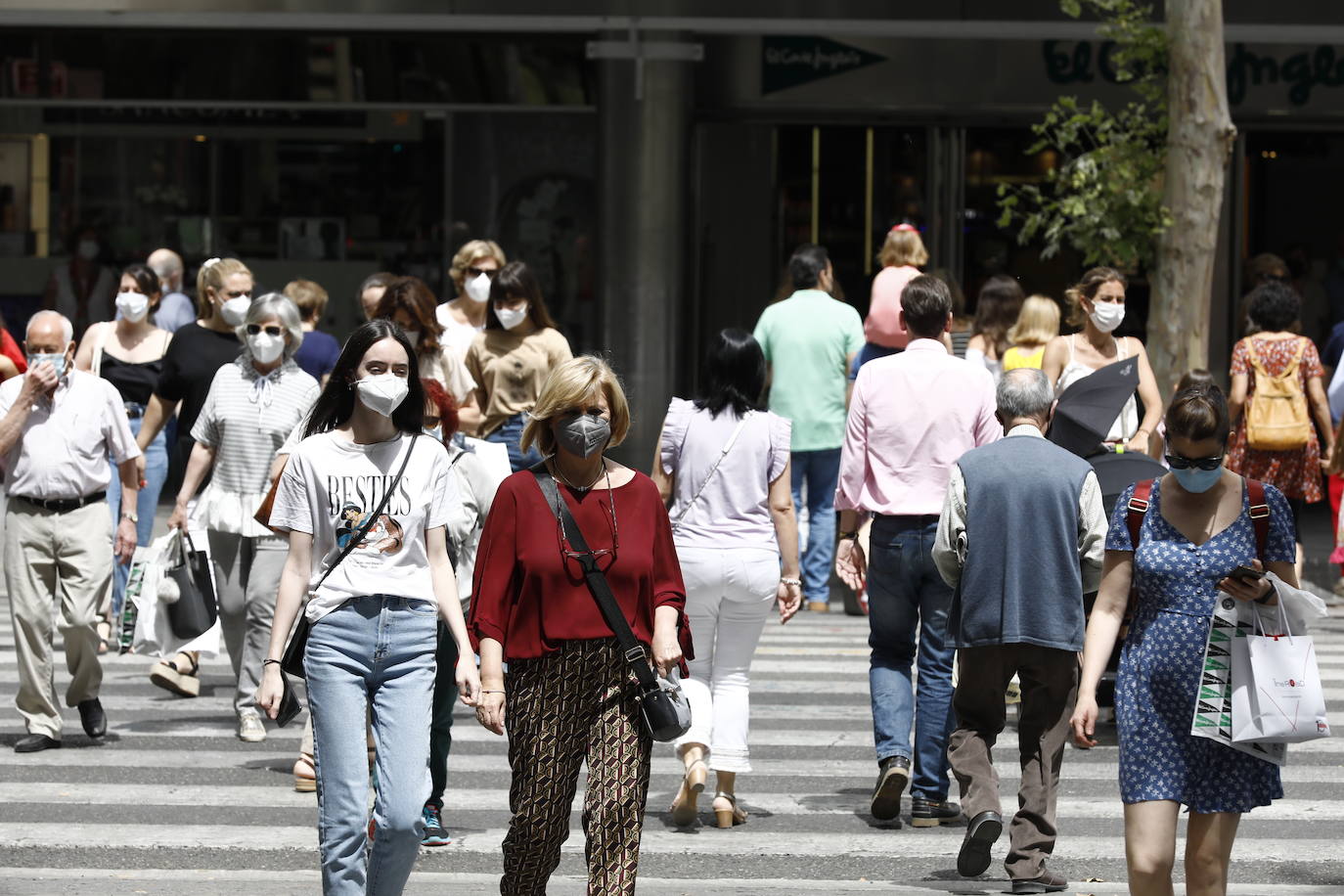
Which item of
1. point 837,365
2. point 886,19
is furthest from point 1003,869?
point 886,19

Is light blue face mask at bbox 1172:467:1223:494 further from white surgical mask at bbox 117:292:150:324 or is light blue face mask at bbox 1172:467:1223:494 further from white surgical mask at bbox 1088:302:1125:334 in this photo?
white surgical mask at bbox 117:292:150:324

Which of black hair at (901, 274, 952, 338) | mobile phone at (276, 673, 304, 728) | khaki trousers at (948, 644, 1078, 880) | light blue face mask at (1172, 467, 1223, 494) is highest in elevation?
black hair at (901, 274, 952, 338)

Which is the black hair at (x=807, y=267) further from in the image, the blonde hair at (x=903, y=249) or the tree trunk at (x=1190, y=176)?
the tree trunk at (x=1190, y=176)

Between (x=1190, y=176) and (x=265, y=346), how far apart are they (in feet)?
22.3

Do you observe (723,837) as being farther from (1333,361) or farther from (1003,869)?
(1333,361)

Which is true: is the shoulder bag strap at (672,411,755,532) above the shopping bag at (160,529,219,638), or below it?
above

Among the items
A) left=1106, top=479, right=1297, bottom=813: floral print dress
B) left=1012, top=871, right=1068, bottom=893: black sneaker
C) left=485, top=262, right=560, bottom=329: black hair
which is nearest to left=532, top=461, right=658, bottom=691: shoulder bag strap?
left=1106, top=479, right=1297, bottom=813: floral print dress

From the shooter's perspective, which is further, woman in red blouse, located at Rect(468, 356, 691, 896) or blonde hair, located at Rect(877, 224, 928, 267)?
blonde hair, located at Rect(877, 224, 928, 267)

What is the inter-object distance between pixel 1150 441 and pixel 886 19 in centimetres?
742

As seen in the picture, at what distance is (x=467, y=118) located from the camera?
17438mm

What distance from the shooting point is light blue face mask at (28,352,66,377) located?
8.45 meters

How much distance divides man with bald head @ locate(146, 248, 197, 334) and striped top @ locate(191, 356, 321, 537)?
4847 mm

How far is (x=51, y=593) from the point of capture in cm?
854

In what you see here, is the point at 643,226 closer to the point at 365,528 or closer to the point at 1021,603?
the point at 1021,603
